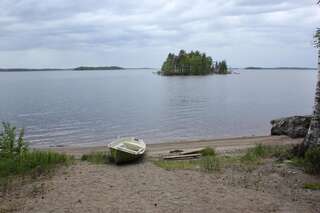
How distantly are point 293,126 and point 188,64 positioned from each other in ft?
473

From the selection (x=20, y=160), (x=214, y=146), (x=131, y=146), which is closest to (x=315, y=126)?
(x=131, y=146)

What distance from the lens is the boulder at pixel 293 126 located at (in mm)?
20609

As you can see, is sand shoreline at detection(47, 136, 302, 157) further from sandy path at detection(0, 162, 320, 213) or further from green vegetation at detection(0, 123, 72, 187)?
sandy path at detection(0, 162, 320, 213)

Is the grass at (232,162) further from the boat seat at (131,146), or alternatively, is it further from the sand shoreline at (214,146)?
the sand shoreline at (214,146)

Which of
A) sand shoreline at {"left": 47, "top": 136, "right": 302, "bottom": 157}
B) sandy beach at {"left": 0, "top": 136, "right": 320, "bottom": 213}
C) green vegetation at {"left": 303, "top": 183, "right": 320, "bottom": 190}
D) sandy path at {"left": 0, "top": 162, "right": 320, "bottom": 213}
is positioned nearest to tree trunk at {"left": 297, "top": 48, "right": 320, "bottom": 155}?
sandy beach at {"left": 0, "top": 136, "right": 320, "bottom": 213}

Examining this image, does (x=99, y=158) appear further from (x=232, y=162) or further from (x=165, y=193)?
(x=165, y=193)

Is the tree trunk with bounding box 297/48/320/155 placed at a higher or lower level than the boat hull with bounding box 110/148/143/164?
higher

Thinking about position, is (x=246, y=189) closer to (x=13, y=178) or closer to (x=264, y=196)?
(x=264, y=196)

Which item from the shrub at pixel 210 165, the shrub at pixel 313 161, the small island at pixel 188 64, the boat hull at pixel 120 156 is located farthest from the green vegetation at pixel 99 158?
the small island at pixel 188 64

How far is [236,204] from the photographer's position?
8125 millimetres

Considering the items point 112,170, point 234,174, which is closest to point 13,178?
point 112,170

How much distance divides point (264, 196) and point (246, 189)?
2.15 feet

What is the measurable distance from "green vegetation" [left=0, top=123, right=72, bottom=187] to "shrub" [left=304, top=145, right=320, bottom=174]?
23.0ft

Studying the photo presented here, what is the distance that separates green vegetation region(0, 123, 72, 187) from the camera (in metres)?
11.0
